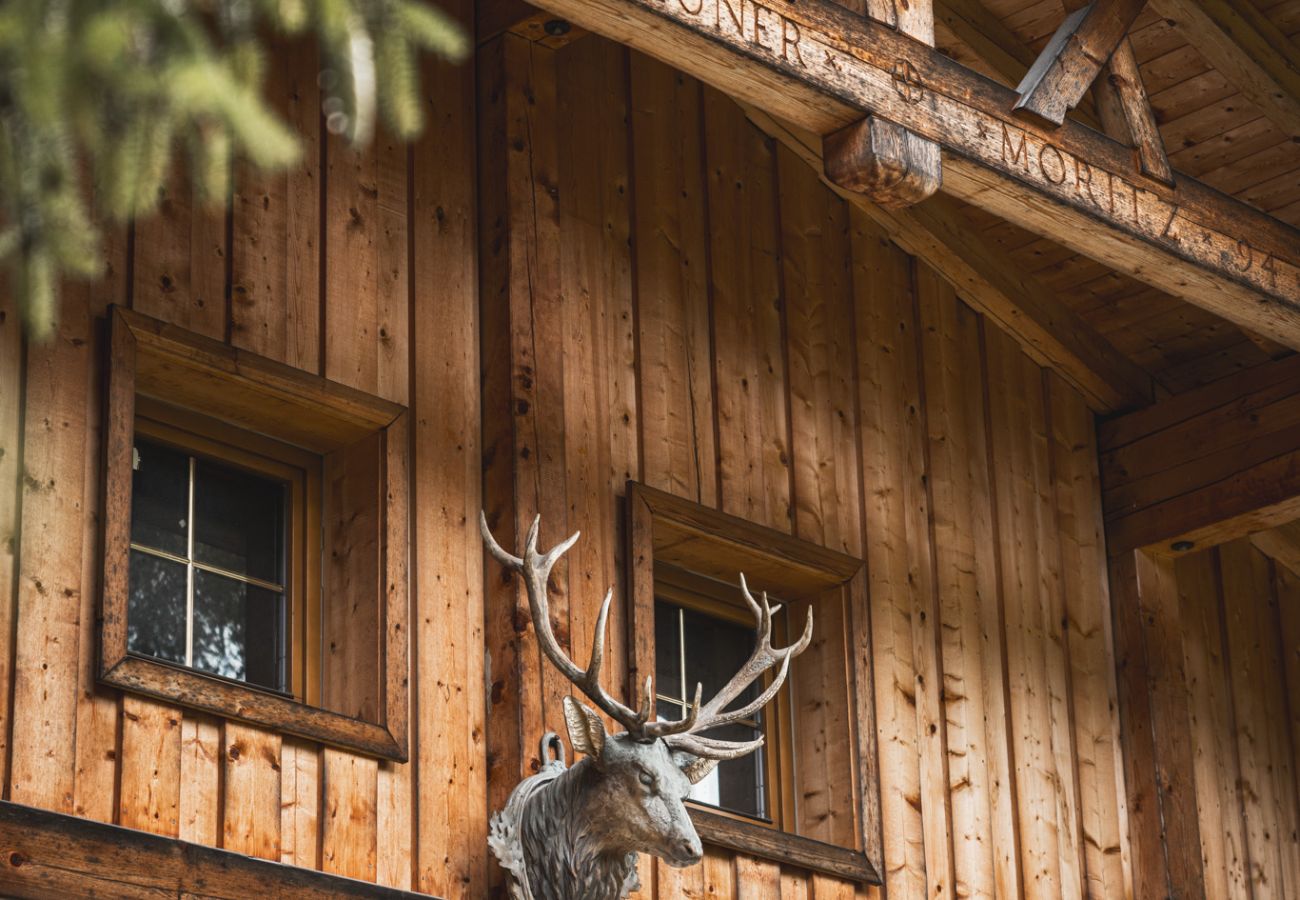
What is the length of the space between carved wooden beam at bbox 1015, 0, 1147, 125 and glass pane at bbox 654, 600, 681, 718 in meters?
1.91

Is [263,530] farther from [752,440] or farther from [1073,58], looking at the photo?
[1073,58]

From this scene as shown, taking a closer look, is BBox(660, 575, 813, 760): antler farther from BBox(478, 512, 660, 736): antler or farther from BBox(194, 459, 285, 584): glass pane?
BBox(194, 459, 285, 584): glass pane

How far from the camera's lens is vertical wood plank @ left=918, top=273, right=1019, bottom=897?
7.35m

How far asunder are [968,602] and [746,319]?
1.26m

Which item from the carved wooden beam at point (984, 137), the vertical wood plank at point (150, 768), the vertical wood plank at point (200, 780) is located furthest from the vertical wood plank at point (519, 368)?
the carved wooden beam at point (984, 137)

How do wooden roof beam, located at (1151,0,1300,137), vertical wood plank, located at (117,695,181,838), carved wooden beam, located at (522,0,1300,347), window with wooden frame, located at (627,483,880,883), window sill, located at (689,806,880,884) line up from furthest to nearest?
wooden roof beam, located at (1151,0,1300,137)
window with wooden frame, located at (627,483,880,883)
window sill, located at (689,806,880,884)
carved wooden beam, located at (522,0,1300,347)
vertical wood plank, located at (117,695,181,838)

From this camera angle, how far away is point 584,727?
5.54 meters

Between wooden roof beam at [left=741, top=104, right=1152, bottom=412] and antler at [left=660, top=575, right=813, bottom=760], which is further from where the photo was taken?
wooden roof beam at [left=741, top=104, right=1152, bottom=412]

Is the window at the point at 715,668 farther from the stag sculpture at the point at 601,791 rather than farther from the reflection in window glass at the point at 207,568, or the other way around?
the reflection in window glass at the point at 207,568

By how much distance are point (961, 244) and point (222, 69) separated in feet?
20.1

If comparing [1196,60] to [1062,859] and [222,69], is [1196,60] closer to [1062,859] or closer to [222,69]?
[1062,859]

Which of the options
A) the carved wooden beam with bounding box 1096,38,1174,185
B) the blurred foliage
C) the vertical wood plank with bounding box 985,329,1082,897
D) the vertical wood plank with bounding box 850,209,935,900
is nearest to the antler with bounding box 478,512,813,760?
the vertical wood plank with bounding box 850,209,935,900

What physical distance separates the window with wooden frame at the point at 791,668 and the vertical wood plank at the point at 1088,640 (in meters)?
1.13

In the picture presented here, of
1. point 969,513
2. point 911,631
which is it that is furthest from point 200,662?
point 969,513
